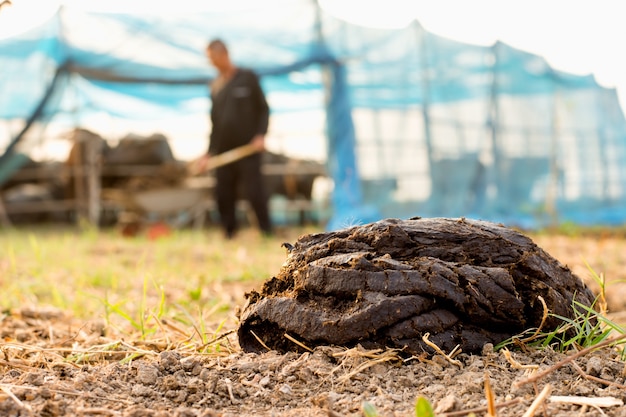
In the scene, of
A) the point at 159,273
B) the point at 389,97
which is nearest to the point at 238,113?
the point at 389,97

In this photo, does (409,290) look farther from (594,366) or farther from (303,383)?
(594,366)

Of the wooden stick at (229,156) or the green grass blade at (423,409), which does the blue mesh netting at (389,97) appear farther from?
the green grass blade at (423,409)

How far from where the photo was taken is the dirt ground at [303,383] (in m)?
1.43

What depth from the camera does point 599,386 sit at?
1560 mm

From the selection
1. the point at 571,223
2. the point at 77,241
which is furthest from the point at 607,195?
the point at 77,241

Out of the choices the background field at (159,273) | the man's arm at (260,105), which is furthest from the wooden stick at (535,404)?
the man's arm at (260,105)

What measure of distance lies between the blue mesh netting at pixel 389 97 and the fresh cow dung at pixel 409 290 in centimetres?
543

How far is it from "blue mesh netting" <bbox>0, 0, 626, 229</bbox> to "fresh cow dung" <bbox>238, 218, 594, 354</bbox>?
17.8 feet

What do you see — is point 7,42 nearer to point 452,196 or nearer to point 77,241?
point 77,241

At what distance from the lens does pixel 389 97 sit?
7.55 m

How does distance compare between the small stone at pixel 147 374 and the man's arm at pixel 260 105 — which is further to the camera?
the man's arm at pixel 260 105

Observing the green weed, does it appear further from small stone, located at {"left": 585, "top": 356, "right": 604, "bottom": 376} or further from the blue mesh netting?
the blue mesh netting

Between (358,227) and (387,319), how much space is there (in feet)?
1.12

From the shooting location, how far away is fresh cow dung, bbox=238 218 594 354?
171cm
